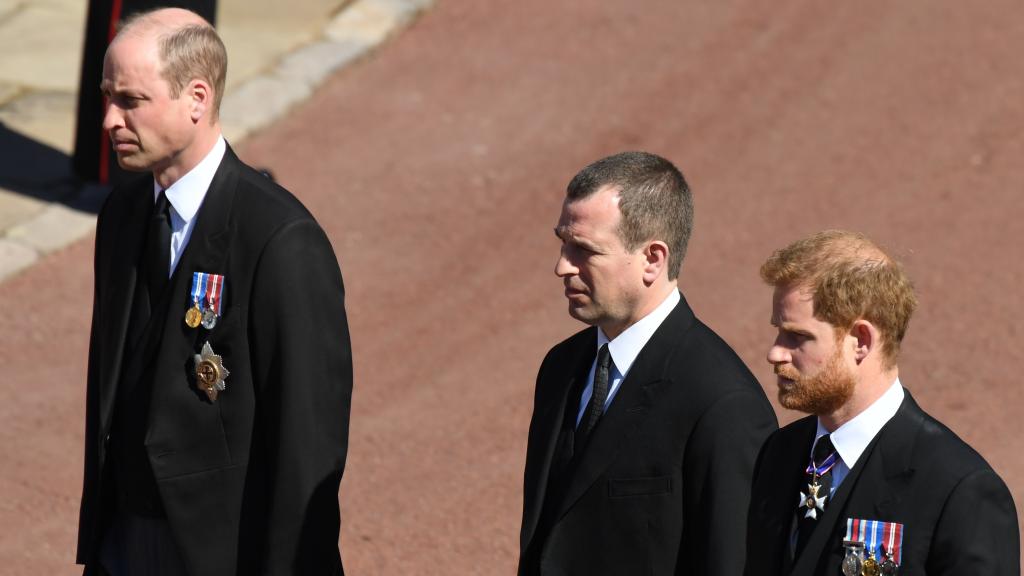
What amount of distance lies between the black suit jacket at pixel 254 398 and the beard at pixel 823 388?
1357mm

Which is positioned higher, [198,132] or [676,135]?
[676,135]

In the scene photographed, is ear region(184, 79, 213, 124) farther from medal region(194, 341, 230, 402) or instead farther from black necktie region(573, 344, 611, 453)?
black necktie region(573, 344, 611, 453)

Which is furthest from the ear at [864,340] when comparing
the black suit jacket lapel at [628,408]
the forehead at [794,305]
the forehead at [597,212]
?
the forehead at [597,212]

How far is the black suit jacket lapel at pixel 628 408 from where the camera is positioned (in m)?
4.07

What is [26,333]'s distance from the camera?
8.84m

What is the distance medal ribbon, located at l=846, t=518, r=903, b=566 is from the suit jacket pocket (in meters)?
0.52

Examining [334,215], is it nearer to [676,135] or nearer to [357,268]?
[357,268]

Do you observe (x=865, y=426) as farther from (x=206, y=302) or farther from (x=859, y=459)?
(x=206, y=302)

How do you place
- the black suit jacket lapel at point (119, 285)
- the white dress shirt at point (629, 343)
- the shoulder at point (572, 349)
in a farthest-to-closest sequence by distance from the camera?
the black suit jacket lapel at point (119, 285), the shoulder at point (572, 349), the white dress shirt at point (629, 343)

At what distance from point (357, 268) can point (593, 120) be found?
2493 millimetres

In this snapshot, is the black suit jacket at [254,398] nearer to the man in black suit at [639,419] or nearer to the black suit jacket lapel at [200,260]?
the black suit jacket lapel at [200,260]

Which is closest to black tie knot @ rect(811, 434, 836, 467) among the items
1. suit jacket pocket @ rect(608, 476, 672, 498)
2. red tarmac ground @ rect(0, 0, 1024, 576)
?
suit jacket pocket @ rect(608, 476, 672, 498)

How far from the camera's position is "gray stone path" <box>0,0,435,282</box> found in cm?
1011

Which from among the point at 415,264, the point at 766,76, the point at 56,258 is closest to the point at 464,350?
the point at 415,264
